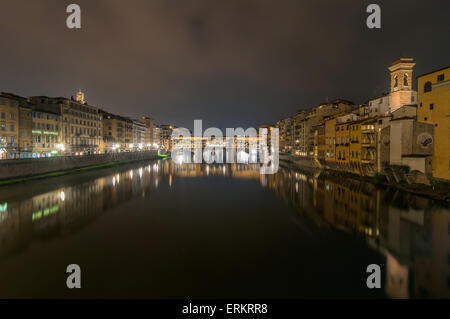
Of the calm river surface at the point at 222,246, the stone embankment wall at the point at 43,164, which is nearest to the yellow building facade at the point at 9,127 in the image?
the stone embankment wall at the point at 43,164

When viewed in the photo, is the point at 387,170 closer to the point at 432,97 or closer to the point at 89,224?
the point at 432,97

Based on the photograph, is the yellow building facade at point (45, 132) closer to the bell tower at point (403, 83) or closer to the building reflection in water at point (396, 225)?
the building reflection in water at point (396, 225)

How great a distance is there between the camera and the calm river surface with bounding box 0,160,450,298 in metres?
7.87

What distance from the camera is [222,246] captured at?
1127cm

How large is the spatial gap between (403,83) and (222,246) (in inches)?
1396

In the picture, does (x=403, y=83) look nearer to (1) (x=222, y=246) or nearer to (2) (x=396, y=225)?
(2) (x=396, y=225)

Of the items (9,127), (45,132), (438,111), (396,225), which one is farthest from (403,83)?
(45,132)

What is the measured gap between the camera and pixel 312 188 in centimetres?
Answer: 2703

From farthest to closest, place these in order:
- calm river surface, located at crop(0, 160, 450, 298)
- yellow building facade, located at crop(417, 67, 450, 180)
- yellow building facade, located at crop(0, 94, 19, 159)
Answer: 1. yellow building facade, located at crop(0, 94, 19, 159)
2. yellow building facade, located at crop(417, 67, 450, 180)
3. calm river surface, located at crop(0, 160, 450, 298)

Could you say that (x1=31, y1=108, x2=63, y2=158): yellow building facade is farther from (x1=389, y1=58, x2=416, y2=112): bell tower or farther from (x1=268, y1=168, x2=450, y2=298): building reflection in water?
(x1=389, y1=58, x2=416, y2=112): bell tower

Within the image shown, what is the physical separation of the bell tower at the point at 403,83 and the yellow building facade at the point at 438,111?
10.3m

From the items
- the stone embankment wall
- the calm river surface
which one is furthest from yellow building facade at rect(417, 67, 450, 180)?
the stone embankment wall

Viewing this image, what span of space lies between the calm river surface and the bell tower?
1716 centimetres
